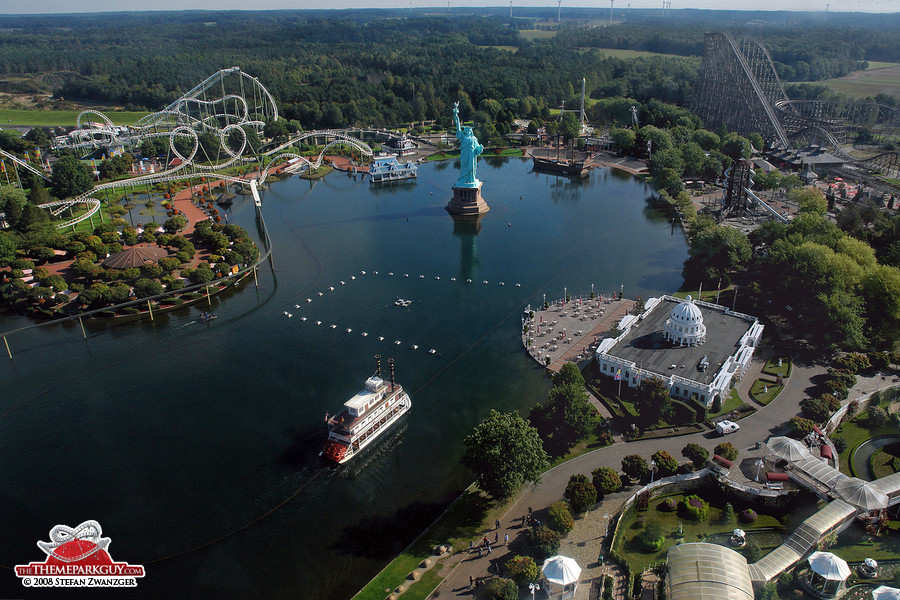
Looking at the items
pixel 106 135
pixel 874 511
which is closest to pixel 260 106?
pixel 106 135

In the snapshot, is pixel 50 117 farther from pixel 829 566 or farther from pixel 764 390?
pixel 829 566

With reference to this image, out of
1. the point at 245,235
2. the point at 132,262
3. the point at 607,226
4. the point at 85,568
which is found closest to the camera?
the point at 85,568

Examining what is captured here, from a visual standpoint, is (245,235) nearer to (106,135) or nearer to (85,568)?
(85,568)

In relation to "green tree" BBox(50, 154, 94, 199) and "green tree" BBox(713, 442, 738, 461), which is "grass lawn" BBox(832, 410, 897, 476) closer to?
"green tree" BBox(713, 442, 738, 461)

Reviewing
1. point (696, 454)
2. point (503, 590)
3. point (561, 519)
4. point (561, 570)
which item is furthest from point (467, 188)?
point (503, 590)

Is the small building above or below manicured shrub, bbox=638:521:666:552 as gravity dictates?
above

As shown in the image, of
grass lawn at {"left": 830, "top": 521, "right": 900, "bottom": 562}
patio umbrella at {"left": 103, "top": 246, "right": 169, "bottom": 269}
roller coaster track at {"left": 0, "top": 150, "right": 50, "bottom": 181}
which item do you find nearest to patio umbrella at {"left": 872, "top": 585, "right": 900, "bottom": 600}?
Answer: grass lawn at {"left": 830, "top": 521, "right": 900, "bottom": 562}

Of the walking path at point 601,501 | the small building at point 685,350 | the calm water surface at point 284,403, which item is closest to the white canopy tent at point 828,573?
the walking path at point 601,501
